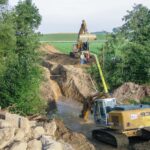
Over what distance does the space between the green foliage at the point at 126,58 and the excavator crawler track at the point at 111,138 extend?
15068 mm

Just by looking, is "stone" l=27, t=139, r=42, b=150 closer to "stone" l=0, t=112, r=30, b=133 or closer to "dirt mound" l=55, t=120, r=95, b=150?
"stone" l=0, t=112, r=30, b=133

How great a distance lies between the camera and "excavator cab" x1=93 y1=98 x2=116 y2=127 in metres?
26.3

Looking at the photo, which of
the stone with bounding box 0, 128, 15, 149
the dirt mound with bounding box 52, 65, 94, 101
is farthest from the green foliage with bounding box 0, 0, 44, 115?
the dirt mound with bounding box 52, 65, 94, 101

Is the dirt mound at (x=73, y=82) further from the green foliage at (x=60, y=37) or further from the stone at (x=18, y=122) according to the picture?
the green foliage at (x=60, y=37)

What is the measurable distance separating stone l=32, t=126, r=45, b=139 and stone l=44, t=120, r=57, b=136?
89 centimetres

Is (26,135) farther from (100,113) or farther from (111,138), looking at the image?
(100,113)

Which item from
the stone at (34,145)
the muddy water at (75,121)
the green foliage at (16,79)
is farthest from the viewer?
the green foliage at (16,79)

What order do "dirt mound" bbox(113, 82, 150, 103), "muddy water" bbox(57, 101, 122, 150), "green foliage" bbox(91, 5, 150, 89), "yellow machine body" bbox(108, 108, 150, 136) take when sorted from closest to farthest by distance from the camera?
"yellow machine body" bbox(108, 108, 150, 136) → "muddy water" bbox(57, 101, 122, 150) → "dirt mound" bbox(113, 82, 150, 103) → "green foliage" bbox(91, 5, 150, 89)

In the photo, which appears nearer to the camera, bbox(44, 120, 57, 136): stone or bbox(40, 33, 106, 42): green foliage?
bbox(44, 120, 57, 136): stone

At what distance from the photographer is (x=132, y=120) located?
2450 cm

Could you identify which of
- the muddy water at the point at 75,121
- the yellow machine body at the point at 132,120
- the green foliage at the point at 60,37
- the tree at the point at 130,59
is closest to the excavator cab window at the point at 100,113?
the muddy water at the point at 75,121

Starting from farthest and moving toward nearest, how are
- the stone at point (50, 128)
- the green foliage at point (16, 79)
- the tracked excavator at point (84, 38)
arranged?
the tracked excavator at point (84, 38) → the green foliage at point (16, 79) → the stone at point (50, 128)

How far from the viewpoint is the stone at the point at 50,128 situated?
22472 millimetres

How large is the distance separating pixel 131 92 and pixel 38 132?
18018 mm
